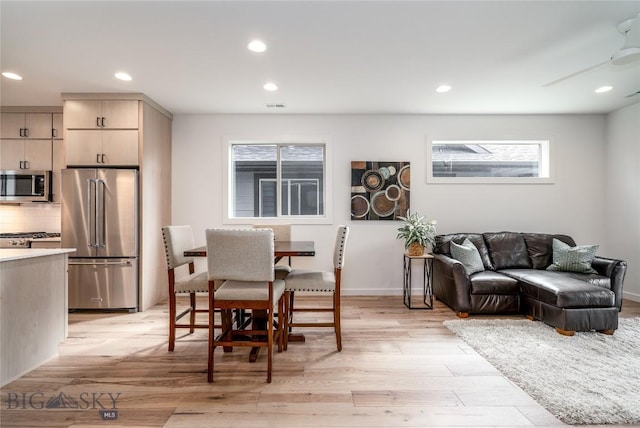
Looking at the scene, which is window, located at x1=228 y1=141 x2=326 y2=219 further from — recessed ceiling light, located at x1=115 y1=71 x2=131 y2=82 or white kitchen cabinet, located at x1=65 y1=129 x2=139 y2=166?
recessed ceiling light, located at x1=115 y1=71 x2=131 y2=82

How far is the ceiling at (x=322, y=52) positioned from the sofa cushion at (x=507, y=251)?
1758 millimetres

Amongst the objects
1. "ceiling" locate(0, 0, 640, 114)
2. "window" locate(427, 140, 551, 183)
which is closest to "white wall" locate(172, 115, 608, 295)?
"window" locate(427, 140, 551, 183)

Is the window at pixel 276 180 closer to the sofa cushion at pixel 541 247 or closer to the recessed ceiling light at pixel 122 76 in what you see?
the recessed ceiling light at pixel 122 76

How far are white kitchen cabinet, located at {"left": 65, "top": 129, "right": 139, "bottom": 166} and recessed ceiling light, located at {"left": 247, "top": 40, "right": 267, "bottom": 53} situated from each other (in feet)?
6.50

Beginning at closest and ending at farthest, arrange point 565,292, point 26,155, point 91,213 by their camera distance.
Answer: point 565,292 < point 91,213 < point 26,155

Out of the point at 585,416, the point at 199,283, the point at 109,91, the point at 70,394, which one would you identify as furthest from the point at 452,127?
the point at 70,394

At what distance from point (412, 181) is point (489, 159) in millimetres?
1266

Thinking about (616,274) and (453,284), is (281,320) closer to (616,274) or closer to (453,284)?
(453,284)

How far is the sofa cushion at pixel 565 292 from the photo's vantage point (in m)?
2.86

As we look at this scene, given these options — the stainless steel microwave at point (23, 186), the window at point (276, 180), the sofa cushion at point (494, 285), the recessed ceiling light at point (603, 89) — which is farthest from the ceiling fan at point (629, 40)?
the stainless steel microwave at point (23, 186)

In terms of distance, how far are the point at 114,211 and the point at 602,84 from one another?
18.7 feet

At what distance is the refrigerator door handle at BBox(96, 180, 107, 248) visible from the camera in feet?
11.6

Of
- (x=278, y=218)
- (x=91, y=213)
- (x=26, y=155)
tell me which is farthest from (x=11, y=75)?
(x=278, y=218)

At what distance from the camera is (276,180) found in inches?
180
